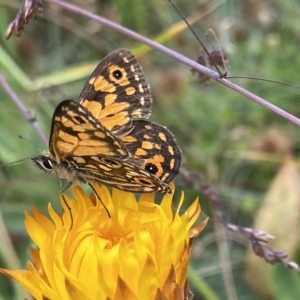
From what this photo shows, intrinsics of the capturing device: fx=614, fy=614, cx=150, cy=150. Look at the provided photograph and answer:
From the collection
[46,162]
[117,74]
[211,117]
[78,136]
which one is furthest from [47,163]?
[211,117]

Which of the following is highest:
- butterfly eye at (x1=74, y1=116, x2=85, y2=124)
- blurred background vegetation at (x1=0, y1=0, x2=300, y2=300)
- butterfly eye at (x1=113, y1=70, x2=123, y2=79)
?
butterfly eye at (x1=113, y1=70, x2=123, y2=79)

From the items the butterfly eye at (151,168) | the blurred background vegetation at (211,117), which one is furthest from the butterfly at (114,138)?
the blurred background vegetation at (211,117)

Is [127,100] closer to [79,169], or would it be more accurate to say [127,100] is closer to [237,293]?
[79,169]

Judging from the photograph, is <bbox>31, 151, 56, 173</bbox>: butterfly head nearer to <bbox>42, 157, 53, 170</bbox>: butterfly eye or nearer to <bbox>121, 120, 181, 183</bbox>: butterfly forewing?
<bbox>42, 157, 53, 170</bbox>: butterfly eye

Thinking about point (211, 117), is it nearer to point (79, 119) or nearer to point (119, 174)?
point (119, 174)

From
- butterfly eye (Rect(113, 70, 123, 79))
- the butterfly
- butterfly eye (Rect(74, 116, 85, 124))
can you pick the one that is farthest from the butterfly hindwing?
butterfly eye (Rect(113, 70, 123, 79))

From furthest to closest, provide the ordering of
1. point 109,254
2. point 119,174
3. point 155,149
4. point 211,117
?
point 211,117, point 155,149, point 119,174, point 109,254

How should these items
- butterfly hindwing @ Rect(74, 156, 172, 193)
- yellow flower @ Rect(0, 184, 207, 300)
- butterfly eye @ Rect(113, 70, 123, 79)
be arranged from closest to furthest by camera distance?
yellow flower @ Rect(0, 184, 207, 300)
butterfly hindwing @ Rect(74, 156, 172, 193)
butterfly eye @ Rect(113, 70, 123, 79)
